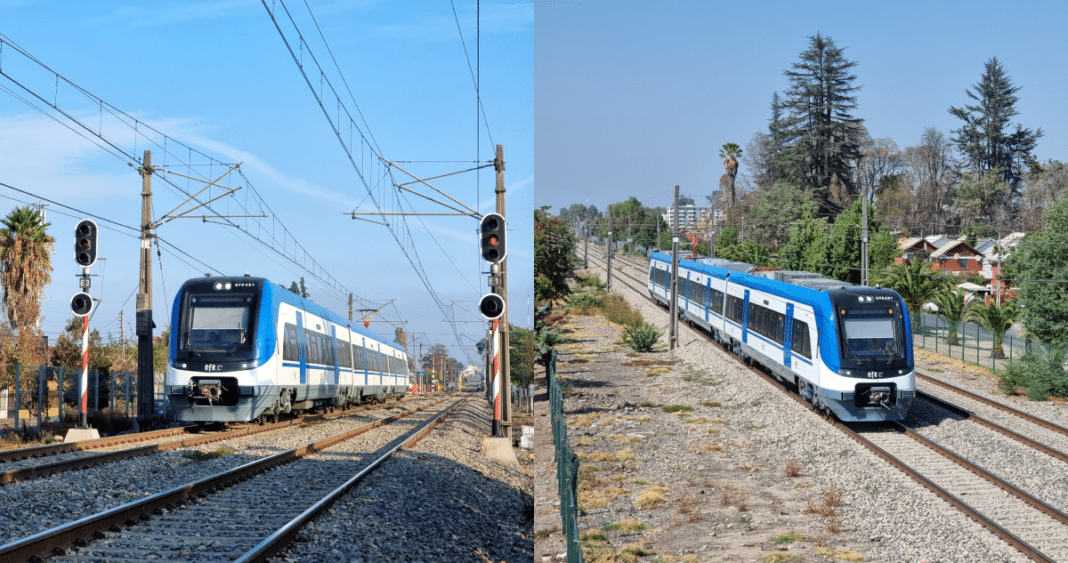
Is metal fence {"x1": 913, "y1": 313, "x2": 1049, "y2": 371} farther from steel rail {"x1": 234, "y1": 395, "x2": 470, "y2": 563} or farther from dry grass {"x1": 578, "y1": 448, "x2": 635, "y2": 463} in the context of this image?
steel rail {"x1": 234, "y1": 395, "x2": 470, "y2": 563}

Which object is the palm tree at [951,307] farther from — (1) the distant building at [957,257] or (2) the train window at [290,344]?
(2) the train window at [290,344]

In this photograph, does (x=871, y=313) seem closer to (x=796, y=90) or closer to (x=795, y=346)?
(x=795, y=346)

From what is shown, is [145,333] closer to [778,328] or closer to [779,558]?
[778,328]

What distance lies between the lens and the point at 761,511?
28.7 ft

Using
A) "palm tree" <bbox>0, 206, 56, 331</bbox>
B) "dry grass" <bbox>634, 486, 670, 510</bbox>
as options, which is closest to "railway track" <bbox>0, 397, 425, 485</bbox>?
"dry grass" <bbox>634, 486, 670, 510</bbox>

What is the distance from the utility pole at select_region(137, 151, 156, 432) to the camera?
18688 mm

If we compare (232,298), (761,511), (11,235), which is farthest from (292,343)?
(11,235)

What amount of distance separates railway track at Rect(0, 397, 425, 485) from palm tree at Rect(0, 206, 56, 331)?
59.8 feet

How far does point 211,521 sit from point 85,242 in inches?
366

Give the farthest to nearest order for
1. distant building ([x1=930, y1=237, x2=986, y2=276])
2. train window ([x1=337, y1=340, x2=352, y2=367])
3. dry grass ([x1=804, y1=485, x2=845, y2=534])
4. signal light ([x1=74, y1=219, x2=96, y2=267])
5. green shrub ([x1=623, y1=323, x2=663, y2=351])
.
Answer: train window ([x1=337, y1=340, x2=352, y2=367]) → signal light ([x1=74, y1=219, x2=96, y2=267]) → green shrub ([x1=623, y1=323, x2=663, y2=351]) → distant building ([x1=930, y1=237, x2=986, y2=276]) → dry grass ([x1=804, y1=485, x2=845, y2=534])

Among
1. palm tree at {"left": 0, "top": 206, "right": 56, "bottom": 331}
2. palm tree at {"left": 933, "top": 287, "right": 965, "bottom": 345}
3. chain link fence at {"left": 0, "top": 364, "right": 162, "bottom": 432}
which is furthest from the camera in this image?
palm tree at {"left": 0, "top": 206, "right": 56, "bottom": 331}

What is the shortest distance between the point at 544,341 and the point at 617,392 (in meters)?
2.74

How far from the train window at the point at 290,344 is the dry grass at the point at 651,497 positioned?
10.4 m

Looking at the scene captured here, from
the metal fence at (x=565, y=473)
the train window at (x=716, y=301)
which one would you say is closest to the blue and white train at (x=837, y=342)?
the train window at (x=716, y=301)
